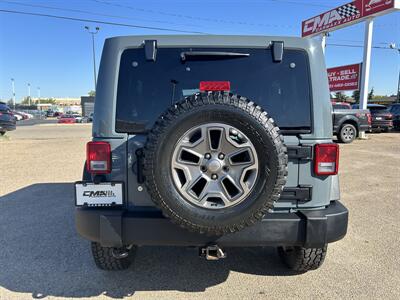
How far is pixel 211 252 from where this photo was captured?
248 centimetres

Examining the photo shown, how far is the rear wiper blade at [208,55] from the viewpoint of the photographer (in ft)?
8.32

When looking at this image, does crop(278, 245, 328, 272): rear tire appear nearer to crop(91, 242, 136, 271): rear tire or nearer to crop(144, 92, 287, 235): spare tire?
crop(144, 92, 287, 235): spare tire

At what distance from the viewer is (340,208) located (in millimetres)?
2648

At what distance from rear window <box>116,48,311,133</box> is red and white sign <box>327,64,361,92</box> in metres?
20.7

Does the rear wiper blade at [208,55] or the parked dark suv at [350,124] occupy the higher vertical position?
the rear wiper blade at [208,55]

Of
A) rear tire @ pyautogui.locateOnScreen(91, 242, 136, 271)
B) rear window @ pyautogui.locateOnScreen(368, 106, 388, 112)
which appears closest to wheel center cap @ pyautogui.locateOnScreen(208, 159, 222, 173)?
rear tire @ pyautogui.locateOnScreen(91, 242, 136, 271)

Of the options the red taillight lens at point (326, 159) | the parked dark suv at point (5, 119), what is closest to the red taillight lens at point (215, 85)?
the red taillight lens at point (326, 159)

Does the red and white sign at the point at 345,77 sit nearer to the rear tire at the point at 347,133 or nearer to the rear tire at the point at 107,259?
the rear tire at the point at 347,133

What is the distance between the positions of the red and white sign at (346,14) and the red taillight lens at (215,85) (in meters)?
15.5

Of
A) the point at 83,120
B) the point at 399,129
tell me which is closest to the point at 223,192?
the point at 399,129

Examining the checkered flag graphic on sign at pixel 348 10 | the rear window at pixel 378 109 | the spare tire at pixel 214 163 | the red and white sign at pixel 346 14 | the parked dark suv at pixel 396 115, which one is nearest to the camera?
the spare tire at pixel 214 163

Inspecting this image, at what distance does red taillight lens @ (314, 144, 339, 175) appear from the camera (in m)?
2.52

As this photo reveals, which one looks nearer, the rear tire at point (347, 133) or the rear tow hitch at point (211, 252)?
the rear tow hitch at point (211, 252)

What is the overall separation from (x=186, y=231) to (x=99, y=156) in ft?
2.84
